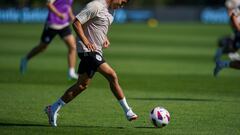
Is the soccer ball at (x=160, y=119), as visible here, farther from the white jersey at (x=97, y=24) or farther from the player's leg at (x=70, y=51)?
the player's leg at (x=70, y=51)

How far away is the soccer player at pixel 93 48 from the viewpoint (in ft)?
34.6

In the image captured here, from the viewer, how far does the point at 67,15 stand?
1834 cm

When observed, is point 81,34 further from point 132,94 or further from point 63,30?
point 63,30

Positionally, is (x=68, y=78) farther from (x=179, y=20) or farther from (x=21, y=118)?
(x=179, y=20)

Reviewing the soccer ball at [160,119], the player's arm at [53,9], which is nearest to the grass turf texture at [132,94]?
the soccer ball at [160,119]

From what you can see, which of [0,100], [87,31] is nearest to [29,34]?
[0,100]

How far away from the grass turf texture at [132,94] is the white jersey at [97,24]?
1278mm

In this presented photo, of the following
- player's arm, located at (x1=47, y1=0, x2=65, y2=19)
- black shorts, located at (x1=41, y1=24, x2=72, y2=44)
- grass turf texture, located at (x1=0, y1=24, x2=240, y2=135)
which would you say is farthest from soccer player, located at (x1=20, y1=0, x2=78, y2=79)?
player's arm, located at (x1=47, y1=0, x2=65, y2=19)

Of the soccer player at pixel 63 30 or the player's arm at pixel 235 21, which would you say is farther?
the soccer player at pixel 63 30

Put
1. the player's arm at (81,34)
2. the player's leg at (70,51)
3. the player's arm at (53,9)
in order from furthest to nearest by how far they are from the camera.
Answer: the player's leg at (70,51)
the player's arm at (53,9)
the player's arm at (81,34)

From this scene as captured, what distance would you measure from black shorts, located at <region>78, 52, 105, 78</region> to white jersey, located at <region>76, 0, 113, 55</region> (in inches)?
3.6

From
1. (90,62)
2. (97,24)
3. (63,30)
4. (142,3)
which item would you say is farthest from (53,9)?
(142,3)

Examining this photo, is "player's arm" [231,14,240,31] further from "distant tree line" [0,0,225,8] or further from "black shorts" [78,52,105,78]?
"distant tree line" [0,0,225,8]

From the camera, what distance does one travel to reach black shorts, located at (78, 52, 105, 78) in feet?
34.8
